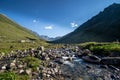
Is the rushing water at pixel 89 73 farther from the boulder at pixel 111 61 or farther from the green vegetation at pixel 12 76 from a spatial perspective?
the green vegetation at pixel 12 76

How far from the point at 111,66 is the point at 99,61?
11.8ft

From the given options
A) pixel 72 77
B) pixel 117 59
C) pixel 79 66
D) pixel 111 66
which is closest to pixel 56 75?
pixel 72 77

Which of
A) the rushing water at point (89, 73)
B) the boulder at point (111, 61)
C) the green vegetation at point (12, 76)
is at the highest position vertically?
the boulder at point (111, 61)

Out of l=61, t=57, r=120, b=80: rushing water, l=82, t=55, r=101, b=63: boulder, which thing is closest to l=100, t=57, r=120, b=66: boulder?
l=82, t=55, r=101, b=63: boulder

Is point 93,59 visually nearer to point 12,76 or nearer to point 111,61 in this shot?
point 111,61

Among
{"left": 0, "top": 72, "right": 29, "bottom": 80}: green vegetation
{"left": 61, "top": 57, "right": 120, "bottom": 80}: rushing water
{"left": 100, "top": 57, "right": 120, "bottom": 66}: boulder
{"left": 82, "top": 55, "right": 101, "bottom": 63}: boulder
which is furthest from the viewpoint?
{"left": 82, "top": 55, "right": 101, "bottom": 63}: boulder

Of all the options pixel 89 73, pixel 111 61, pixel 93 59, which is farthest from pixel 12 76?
pixel 93 59

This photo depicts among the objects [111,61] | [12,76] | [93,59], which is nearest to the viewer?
[12,76]

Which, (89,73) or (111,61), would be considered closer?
(89,73)

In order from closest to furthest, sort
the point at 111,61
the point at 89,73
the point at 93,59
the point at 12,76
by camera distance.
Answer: the point at 12,76, the point at 89,73, the point at 111,61, the point at 93,59

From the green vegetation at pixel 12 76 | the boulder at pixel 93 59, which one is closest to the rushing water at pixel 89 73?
the boulder at pixel 93 59

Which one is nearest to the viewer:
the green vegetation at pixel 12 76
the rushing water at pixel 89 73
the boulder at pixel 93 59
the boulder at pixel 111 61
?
the green vegetation at pixel 12 76

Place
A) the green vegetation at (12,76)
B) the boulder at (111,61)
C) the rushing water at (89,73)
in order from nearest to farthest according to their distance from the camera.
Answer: the green vegetation at (12,76) < the rushing water at (89,73) < the boulder at (111,61)

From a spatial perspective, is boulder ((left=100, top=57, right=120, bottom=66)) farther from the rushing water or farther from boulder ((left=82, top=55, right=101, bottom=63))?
the rushing water
